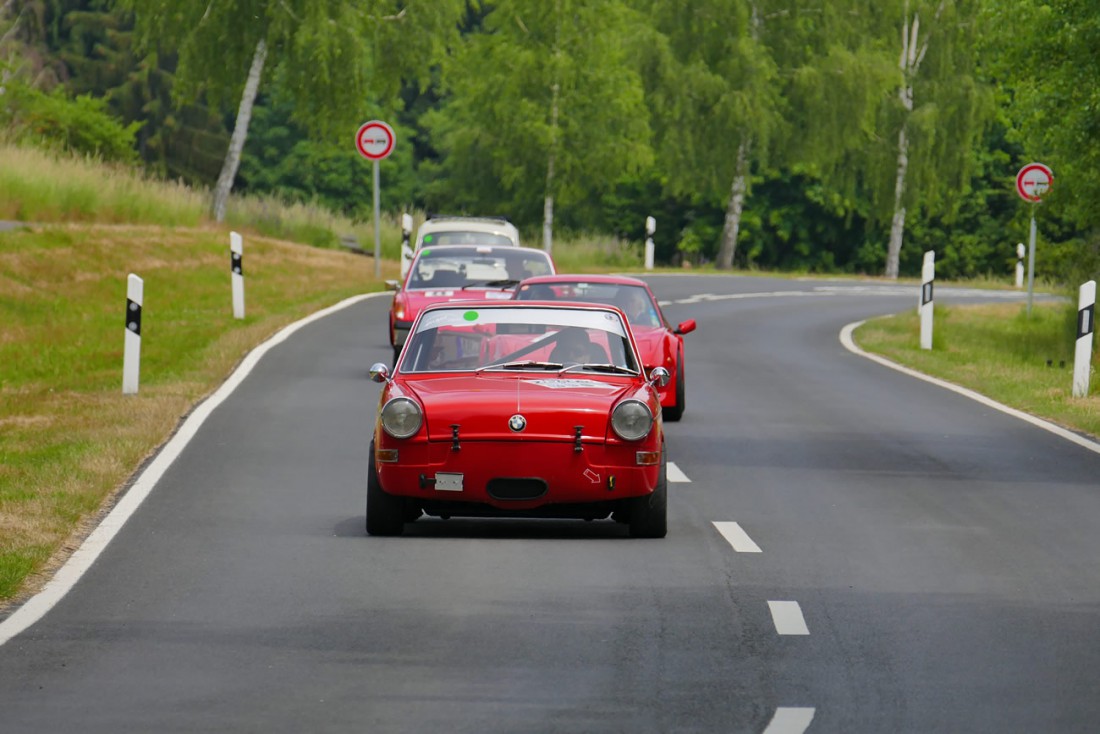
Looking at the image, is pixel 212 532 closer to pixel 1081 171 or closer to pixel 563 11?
pixel 1081 171

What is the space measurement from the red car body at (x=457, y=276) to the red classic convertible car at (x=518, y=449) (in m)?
11.4

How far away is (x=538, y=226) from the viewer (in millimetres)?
81562

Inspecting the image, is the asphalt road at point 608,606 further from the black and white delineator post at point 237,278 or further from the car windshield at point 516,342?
the black and white delineator post at point 237,278

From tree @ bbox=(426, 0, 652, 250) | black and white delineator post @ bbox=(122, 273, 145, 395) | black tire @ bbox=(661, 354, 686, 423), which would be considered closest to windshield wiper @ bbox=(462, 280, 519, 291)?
black and white delineator post @ bbox=(122, 273, 145, 395)

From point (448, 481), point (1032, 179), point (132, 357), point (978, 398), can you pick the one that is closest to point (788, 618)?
point (448, 481)

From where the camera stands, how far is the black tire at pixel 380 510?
474 inches

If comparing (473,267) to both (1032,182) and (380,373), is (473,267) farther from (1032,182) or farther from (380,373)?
(1032,182)

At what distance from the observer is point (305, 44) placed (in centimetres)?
4950

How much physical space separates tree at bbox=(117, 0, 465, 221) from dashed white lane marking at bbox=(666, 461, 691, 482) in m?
34.2

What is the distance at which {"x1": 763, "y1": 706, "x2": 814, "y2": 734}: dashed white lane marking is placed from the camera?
23.9ft

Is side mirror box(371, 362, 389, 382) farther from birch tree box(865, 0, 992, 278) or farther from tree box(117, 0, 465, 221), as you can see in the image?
birch tree box(865, 0, 992, 278)

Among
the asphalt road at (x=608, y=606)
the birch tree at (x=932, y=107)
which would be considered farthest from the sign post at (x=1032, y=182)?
the birch tree at (x=932, y=107)

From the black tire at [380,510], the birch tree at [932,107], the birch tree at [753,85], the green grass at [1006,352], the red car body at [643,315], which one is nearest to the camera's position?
the black tire at [380,510]

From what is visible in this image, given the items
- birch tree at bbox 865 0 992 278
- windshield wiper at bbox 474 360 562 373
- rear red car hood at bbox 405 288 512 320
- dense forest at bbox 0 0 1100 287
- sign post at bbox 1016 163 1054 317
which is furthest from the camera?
birch tree at bbox 865 0 992 278
